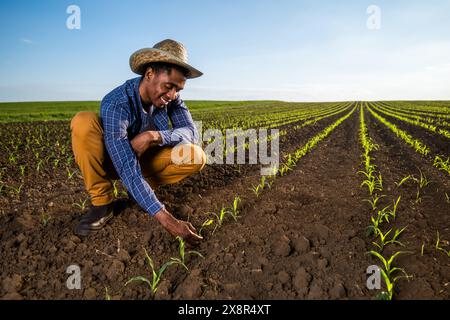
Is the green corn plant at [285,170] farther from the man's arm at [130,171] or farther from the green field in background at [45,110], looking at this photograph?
the green field in background at [45,110]

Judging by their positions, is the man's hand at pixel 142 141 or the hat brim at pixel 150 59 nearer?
the hat brim at pixel 150 59

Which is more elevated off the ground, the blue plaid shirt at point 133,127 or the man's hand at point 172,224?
the blue plaid shirt at point 133,127

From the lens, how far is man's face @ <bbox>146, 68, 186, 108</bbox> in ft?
8.86

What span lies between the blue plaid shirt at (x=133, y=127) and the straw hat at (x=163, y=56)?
0.22 meters

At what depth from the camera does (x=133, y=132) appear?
316 centimetres

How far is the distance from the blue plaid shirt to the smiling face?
0.77 feet

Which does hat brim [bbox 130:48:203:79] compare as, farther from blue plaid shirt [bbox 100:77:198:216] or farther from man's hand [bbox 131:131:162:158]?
man's hand [bbox 131:131:162:158]

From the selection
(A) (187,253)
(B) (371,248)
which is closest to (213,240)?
(A) (187,253)

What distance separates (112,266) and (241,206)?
155cm

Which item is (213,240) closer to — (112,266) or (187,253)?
(187,253)

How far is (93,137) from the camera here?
2859mm

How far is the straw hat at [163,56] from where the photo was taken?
104 inches

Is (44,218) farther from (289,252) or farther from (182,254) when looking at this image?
(289,252)

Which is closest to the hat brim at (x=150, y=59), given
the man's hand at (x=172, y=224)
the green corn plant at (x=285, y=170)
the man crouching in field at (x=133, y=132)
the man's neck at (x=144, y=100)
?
the man crouching in field at (x=133, y=132)
